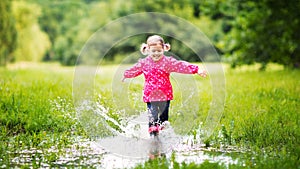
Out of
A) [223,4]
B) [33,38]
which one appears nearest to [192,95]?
[223,4]

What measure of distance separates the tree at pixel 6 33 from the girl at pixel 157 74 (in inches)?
1083

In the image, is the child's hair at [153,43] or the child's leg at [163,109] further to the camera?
the child's leg at [163,109]

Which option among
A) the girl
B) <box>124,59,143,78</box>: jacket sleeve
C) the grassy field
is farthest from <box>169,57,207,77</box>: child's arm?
the grassy field

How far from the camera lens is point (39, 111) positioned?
7.46m

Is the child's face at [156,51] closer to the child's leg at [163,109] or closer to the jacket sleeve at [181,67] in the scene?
the jacket sleeve at [181,67]

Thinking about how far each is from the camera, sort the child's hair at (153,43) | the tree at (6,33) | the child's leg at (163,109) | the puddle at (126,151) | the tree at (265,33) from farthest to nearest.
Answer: the tree at (6,33) → the tree at (265,33) → the child's leg at (163,109) → the child's hair at (153,43) → the puddle at (126,151)

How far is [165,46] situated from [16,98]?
3.27 metres

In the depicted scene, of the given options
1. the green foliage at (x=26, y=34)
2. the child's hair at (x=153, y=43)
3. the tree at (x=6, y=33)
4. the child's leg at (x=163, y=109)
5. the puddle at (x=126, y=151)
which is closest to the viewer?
the puddle at (x=126, y=151)

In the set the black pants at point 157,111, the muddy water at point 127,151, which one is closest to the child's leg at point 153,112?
the black pants at point 157,111

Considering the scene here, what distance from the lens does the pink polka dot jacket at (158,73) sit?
238 inches

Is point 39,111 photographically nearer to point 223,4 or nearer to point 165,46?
point 165,46

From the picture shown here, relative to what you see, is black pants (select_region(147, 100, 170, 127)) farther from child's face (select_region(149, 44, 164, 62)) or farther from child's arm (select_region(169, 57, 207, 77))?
child's face (select_region(149, 44, 164, 62))

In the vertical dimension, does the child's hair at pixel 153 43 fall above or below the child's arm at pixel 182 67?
above

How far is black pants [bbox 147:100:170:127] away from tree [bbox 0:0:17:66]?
27.6m
